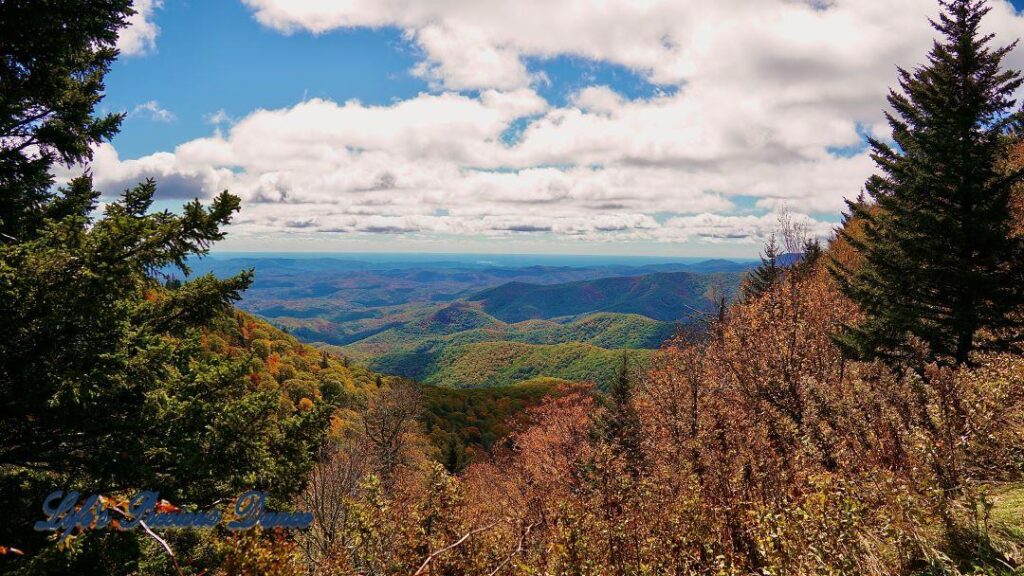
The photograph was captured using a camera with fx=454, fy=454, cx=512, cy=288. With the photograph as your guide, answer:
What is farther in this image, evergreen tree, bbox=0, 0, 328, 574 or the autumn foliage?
evergreen tree, bbox=0, 0, 328, 574

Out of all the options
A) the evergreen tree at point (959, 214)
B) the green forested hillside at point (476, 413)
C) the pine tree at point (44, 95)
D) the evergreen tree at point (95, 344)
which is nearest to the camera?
the evergreen tree at point (95, 344)

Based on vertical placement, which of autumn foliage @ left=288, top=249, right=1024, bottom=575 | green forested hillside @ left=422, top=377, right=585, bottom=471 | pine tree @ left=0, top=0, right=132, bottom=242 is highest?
pine tree @ left=0, top=0, right=132, bottom=242

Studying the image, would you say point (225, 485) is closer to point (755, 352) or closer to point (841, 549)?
point (841, 549)

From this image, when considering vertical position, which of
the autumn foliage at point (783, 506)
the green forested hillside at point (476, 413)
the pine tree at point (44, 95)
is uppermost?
the pine tree at point (44, 95)

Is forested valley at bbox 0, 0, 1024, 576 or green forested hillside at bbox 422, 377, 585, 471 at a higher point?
forested valley at bbox 0, 0, 1024, 576

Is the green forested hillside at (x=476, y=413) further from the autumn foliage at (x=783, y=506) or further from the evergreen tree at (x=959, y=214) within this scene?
the autumn foliage at (x=783, y=506)

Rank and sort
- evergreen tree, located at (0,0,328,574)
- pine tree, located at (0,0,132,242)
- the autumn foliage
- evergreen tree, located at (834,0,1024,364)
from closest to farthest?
the autumn foliage
evergreen tree, located at (0,0,328,574)
pine tree, located at (0,0,132,242)
evergreen tree, located at (834,0,1024,364)

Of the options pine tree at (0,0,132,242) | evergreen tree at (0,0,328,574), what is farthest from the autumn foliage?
pine tree at (0,0,132,242)

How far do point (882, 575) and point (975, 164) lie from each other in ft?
55.8

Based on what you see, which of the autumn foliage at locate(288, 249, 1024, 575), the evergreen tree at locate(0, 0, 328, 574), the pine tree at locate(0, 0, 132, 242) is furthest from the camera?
the pine tree at locate(0, 0, 132, 242)

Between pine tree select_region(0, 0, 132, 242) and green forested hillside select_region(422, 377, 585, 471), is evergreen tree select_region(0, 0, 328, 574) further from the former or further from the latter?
green forested hillside select_region(422, 377, 585, 471)

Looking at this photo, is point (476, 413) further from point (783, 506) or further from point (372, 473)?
point (783, 506)

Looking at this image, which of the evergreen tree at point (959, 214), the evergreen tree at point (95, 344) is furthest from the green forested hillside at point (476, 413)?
the evergreen tree at point (95, 344)

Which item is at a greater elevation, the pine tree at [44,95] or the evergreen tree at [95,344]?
the pine tree at [44,95]
